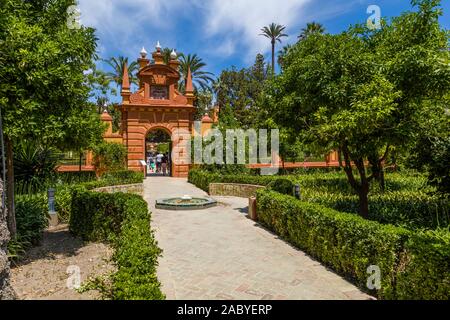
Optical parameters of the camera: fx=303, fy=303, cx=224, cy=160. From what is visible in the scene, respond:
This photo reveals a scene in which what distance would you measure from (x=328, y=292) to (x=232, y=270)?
6.03 feet

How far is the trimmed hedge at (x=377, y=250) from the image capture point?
408 cm

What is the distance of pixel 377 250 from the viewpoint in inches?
196

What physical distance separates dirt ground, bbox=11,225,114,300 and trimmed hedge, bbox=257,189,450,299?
4332 mm

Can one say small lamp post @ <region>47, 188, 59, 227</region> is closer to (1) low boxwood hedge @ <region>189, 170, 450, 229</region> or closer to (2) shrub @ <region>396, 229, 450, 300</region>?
(1) low boxwood hedge @ <region>189, 170, 450, 229</region>

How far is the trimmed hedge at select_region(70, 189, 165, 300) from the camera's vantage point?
3486 millimetres

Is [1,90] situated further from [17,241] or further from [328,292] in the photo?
[328,292]

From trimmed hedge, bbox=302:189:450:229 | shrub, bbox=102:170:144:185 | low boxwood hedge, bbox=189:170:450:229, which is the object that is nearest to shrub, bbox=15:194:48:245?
shrub, bbox=102:170:144:185

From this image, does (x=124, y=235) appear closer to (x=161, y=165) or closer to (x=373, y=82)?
(x=373, y=82)

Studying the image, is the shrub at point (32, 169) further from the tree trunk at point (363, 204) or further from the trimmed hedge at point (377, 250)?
the tree trunk at point (363, 204)

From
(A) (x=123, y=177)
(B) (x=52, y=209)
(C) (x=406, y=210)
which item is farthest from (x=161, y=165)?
(C) (x=406, y=210)

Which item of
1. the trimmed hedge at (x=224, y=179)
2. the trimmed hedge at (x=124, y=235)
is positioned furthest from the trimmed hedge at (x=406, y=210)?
the trimmed hedge at (x=124, y=235)

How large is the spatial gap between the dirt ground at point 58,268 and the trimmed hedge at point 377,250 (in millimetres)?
4332
